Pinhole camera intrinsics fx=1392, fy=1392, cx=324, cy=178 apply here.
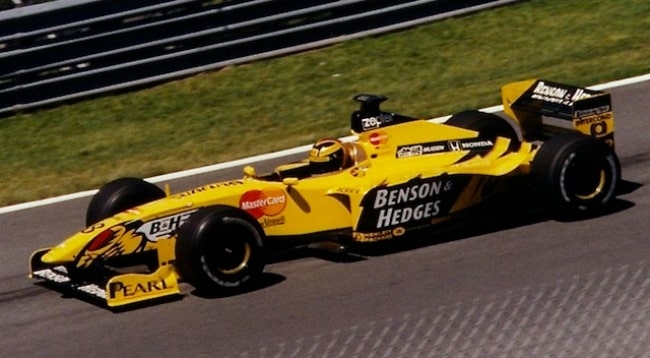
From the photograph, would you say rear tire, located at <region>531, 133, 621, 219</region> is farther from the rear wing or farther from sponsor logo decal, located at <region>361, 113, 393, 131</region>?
sponsor logo decal, located at <region>361, 113, 393, 131</region>

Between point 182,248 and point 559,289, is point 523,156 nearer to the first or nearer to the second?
point 559,289

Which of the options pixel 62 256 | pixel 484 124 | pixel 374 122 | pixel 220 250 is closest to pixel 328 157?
pixel 374 122

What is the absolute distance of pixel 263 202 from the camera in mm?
9750

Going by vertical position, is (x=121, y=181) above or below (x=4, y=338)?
above

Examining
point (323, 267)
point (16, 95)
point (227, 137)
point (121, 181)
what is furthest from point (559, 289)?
point (16, 95)

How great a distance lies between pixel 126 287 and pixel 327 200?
1578 mm

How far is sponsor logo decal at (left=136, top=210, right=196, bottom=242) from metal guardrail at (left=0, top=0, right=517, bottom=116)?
5.91 m

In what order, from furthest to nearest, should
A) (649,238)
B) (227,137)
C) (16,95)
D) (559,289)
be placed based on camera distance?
(16,95)
(227,137)
(649,238)
(559,289)

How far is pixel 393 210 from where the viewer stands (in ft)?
32.5

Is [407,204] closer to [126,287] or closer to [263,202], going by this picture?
[263,202]

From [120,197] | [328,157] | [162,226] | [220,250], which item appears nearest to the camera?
[220,250]

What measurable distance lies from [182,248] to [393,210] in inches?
63.0

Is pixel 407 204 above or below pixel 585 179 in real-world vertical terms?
above

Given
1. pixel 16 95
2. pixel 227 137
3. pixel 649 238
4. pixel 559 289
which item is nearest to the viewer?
pixel 559 289
